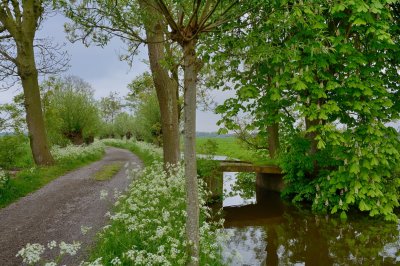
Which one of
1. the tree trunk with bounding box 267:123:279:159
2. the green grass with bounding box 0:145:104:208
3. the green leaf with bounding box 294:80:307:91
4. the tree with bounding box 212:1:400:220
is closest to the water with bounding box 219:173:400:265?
the tree with bounding box 212:1:400:220

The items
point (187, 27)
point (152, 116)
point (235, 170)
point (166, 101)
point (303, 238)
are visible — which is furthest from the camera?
point (152, 116)

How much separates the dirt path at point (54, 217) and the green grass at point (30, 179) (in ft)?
1.25

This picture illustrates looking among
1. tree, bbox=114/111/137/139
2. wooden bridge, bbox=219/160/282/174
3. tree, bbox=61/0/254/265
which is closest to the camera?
tree, bbox=61/0/254/265

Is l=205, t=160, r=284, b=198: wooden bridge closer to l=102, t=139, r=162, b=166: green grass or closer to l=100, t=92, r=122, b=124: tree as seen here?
l=102, t=139, r=162, b=166: green grass

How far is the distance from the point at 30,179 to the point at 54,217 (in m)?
6.73

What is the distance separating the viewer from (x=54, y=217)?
11.5 metres

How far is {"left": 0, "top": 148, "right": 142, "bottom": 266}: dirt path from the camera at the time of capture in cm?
912

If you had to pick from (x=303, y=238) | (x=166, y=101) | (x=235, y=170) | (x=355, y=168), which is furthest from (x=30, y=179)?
(x=355, y=168)

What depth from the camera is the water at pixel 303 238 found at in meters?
10.6

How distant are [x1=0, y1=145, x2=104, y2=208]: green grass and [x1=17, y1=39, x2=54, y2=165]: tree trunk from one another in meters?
1.21

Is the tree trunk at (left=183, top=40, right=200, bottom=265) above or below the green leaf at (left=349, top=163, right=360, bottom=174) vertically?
above

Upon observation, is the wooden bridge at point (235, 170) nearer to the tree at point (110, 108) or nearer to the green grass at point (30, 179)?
the green grass at point (30, 179)

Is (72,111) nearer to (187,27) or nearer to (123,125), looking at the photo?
(187,27)

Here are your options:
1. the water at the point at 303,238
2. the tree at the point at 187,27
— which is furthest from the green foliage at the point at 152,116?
the tree at the point at 187,27
